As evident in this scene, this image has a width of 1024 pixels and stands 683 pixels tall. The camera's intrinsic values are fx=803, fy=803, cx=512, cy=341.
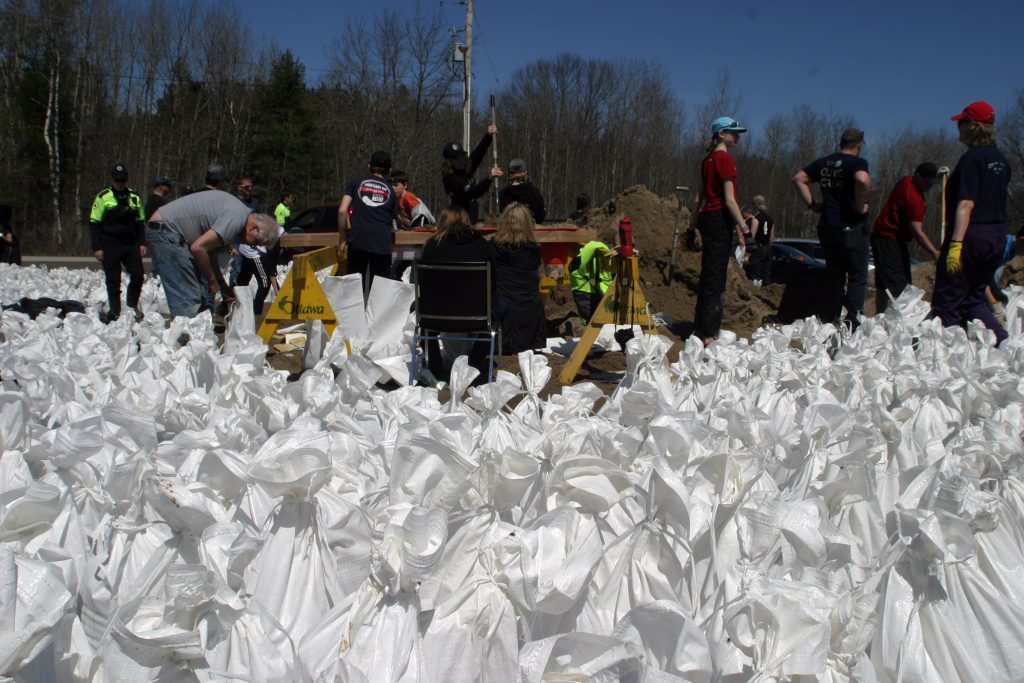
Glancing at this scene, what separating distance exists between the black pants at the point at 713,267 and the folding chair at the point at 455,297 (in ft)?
5.27

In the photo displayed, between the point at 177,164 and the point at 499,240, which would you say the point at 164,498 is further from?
the point at 177,164

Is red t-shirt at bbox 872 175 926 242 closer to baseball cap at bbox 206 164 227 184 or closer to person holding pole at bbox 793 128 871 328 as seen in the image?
person holding pole at bbox 793 128 871 328

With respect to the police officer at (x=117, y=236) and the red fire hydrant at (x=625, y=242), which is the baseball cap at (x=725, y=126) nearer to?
the red fire hydrant at (x=625, y=242)

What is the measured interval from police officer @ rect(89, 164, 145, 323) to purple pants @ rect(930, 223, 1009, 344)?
7.29 meters

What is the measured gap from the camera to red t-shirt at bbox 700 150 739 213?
18.6ft

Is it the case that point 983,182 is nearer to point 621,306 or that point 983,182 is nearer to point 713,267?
point 713,267

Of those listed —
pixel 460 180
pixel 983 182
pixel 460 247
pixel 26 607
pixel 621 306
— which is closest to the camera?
pixel 26 607

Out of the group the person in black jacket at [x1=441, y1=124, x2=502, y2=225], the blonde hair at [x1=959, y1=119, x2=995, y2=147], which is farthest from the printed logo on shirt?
the blonde hair at [x1=959, y1=119, x2=995, y2=147]

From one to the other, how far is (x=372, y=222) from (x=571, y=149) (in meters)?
27.5

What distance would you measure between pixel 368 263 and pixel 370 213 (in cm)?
48

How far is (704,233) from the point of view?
5.95 m

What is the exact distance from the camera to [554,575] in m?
1.17

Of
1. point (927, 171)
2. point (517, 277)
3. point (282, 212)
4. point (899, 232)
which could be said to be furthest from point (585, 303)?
point (282, 212)

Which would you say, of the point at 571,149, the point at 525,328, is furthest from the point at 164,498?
the point at 571,149
